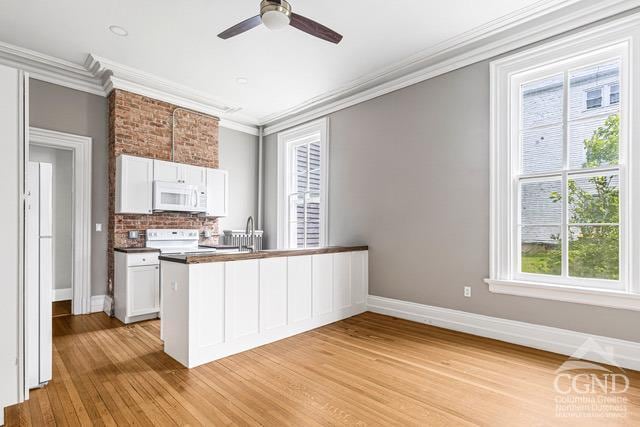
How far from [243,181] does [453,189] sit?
3.96 meters

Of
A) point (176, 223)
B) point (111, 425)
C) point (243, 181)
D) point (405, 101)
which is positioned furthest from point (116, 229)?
point (405, 101)

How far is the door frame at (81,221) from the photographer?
14.5 feet

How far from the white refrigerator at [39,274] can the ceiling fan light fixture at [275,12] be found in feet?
6.58

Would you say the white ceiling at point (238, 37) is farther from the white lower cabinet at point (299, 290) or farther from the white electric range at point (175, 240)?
the white lower cabinet at point (299, 290)

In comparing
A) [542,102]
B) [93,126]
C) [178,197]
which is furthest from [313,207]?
[542,102]

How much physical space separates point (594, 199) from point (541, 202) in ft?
1.34

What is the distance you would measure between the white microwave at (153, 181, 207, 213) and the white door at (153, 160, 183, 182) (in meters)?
0.14

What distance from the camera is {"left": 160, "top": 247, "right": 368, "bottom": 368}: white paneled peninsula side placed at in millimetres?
2816

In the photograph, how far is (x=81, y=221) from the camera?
4441 mm

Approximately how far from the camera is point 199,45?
3764 millimetres

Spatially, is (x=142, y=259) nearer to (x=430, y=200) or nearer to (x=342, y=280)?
(x=342, y=280)

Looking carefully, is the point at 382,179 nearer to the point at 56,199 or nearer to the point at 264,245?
the point at 264,245

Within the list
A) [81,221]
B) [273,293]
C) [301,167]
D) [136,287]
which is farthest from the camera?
[301,167]

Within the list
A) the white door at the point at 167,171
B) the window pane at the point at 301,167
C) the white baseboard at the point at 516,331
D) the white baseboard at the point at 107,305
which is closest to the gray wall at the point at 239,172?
the window pane at the point at 301,167
